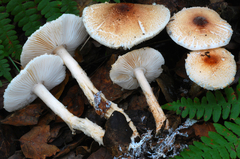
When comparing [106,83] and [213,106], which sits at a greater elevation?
[106,83]

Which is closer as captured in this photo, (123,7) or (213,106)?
(213,106)

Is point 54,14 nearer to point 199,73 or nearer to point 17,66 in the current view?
point 17,66

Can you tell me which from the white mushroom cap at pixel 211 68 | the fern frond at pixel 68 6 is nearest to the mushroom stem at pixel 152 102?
the white mushroom cap at pixel 211 68

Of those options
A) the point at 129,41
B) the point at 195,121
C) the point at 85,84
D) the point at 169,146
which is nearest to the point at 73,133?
the point at 85,84

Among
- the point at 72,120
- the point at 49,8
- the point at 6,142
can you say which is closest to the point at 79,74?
the point at 72,120

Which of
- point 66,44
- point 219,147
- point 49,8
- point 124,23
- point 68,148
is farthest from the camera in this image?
point 66,44

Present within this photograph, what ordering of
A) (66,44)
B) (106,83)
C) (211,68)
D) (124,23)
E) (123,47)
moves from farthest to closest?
(106,83)
(66,44)
(124,23)
(123,47)
(211,68)

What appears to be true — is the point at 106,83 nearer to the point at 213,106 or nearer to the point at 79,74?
the point at 79,74
